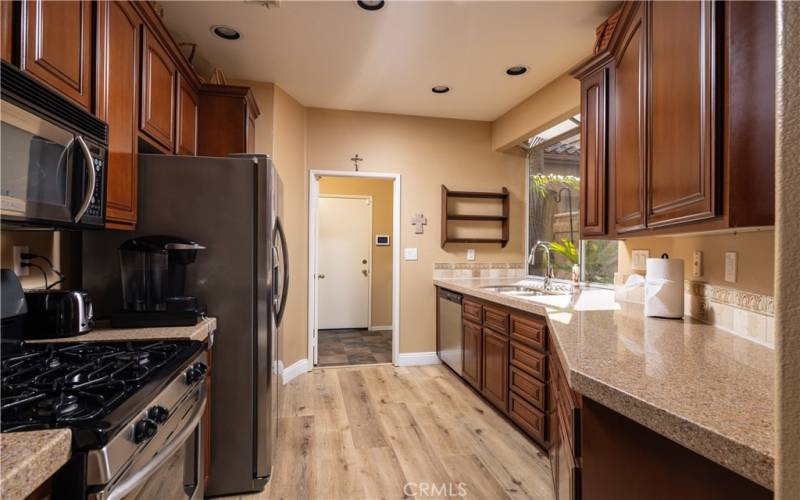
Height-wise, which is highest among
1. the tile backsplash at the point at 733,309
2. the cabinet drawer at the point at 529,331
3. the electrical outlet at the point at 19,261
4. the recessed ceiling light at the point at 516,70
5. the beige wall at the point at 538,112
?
the recessed ceiling light at the point at 516,70

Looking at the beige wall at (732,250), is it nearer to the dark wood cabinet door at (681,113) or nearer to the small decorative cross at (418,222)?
the dark wood cabinet door at (681,113)

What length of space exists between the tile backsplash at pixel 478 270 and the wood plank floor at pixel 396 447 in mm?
1210

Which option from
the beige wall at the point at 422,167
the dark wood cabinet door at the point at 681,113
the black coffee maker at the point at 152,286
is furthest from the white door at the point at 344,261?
the dark wood cabinet door at the point at 681,113

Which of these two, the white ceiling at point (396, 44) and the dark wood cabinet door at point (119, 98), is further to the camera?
the white ceiling at point (396, 44)

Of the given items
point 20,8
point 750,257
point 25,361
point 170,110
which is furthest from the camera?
point 170,110

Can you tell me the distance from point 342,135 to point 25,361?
10.8 feet

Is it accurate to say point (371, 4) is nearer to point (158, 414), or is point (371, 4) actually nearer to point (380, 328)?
point (158, 414)

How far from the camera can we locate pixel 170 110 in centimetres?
229

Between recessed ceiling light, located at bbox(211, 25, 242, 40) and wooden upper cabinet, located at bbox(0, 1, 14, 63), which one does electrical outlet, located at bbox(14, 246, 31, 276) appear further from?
recessed ceiling light, located at bbox(211, 25, 242, 40)

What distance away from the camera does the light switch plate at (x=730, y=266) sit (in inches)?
60.6

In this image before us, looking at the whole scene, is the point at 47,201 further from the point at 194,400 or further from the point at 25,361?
the point at 194,400

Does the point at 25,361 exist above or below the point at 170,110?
below

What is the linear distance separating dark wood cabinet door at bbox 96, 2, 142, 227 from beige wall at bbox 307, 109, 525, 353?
2.24 meters

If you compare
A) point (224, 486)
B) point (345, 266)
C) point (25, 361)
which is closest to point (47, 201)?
point (25, 361)
